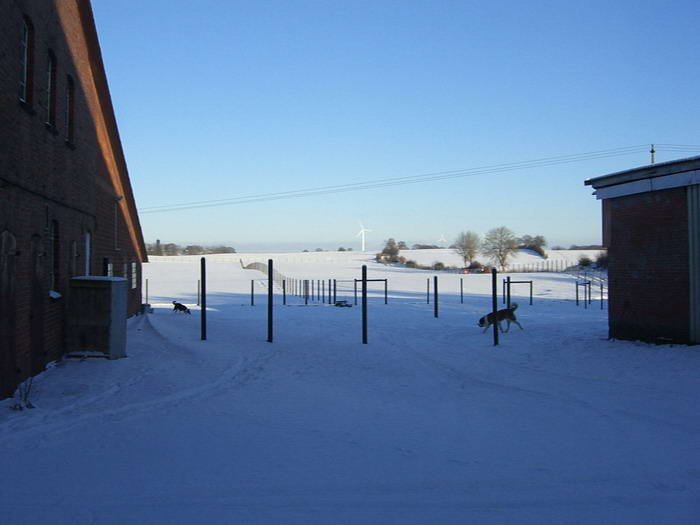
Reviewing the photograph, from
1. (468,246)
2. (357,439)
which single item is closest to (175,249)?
(468,246)

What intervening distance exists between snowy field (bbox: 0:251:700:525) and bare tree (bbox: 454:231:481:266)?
293 feet

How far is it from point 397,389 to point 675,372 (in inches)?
189

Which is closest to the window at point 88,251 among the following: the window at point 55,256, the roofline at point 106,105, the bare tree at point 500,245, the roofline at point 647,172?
the window at point 55,256

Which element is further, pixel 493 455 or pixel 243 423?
pixel 243 423

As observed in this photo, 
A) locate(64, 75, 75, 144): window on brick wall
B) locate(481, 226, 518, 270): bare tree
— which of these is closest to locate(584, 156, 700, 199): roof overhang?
locate(64, 75, 75, 144): window on brick wall

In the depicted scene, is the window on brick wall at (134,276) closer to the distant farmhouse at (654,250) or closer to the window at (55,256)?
the window at (55,256)

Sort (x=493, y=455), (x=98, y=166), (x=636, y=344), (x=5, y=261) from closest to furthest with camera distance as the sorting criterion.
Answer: (x=493, y=455)
(x=5, y=261)
(x=636, y=344)
(x=98, y=166)

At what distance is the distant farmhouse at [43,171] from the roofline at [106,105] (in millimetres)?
49

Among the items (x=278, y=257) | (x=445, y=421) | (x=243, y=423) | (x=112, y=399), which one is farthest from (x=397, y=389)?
(x=278, y=257)

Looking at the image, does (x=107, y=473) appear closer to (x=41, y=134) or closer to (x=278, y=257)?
(x=41, y=134)

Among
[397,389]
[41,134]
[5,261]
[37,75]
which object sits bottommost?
[397,389]

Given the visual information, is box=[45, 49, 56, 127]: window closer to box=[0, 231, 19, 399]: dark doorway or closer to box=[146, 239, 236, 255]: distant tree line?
box=[0, 231, 19, 399]: dark doorway

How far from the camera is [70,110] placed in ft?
39.6

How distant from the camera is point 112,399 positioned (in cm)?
808
